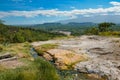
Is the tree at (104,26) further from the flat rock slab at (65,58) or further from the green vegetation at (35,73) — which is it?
the green vegetation at (35,73)

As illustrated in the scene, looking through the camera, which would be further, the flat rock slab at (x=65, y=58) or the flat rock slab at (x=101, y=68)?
the flat rock slab at (x=65, y=58)

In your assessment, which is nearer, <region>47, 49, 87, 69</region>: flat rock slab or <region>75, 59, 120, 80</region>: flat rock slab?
<region>75, 59, 120, 80</region>: flat rock slab

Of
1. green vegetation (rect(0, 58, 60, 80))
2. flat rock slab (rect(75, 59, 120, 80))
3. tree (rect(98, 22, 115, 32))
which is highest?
green vegetation (rect(0, 58, 60, 80))

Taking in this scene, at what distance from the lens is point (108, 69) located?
4391cm

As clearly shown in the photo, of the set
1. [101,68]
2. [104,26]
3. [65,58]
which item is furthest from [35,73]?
[104,26]

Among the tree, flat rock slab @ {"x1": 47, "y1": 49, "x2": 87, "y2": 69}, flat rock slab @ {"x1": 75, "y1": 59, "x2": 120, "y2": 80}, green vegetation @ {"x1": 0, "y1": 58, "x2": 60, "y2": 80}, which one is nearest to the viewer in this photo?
Answer: green vegetation @ {"x1": 0, "y1": 58, "x2": 60, "y2": 80}

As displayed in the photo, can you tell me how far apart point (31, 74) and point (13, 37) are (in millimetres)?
93777

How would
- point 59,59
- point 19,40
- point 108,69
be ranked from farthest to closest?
point 19,40, point 59,59, point 108,69

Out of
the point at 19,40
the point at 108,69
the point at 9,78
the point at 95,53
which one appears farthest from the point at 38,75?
the point at 19,40

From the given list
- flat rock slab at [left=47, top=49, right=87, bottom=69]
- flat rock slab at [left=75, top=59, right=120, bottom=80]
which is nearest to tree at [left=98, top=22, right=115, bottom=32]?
flat rock slab at [left=47, top=49, right=87, bottom=69]

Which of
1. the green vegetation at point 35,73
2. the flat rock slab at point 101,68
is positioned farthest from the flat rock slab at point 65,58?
the green vegetation at point 35,73

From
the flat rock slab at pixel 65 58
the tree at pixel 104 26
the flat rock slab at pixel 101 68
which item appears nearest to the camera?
the flat rock slab at pixel 101 68

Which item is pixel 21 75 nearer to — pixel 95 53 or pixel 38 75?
pixel 38 75

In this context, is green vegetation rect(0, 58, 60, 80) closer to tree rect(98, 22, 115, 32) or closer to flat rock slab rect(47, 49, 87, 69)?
flat rock slab rect(47, 49, 87, 69)
